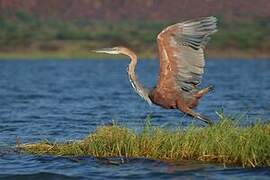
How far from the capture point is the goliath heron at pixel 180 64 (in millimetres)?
12680

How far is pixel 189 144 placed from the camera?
12672 mm

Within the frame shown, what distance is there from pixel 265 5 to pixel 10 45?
39773 millimetres

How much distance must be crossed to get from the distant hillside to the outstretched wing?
89.8m

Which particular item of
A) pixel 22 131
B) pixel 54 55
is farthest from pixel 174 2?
pixel 22 131

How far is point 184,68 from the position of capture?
13086 millimetres

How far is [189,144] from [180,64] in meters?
1.18

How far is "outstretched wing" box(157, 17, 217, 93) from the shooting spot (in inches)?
498

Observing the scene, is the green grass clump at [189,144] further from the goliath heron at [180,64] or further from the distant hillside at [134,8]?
the distant hillside at [134,8]

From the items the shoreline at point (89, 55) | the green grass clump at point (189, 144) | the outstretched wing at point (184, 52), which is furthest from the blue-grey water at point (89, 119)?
the shoreline at point (89, 55)

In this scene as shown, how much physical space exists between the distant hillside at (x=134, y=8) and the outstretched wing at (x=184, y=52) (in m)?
89.8

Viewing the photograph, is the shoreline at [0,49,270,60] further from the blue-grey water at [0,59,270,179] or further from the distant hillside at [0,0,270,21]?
the blue-grey water at [0,59,270,179]

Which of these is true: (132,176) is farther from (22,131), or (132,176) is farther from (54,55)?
(54,55)

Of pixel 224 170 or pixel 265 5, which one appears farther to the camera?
pixel 265 5

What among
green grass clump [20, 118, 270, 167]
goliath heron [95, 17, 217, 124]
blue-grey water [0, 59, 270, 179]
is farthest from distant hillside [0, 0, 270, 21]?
green grass clump [20, 118, 270, 167]
